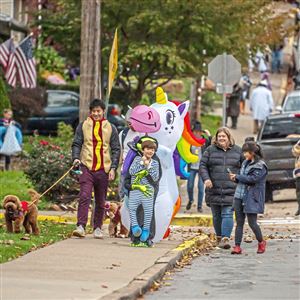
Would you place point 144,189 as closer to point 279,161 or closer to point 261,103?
point 279,161

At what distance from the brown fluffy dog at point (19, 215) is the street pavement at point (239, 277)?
2.29m

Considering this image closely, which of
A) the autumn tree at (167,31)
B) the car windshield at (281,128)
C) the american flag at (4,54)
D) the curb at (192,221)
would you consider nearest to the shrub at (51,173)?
the curb at (192,221)

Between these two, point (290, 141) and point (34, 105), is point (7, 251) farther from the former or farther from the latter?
point (34, 105)

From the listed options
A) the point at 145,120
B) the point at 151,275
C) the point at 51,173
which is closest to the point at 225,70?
the point at 51,173

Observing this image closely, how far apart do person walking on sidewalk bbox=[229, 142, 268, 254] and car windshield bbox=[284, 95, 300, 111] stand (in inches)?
705

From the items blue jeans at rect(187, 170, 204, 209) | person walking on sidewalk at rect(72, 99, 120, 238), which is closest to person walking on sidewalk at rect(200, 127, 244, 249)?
person walking on sidewalk at rect(72, 99, 120, 238)

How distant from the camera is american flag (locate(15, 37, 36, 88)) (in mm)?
32844

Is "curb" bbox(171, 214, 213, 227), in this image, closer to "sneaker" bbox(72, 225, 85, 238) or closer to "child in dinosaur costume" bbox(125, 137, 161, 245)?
"sneaker" bbox(72, 225, 85, 238)

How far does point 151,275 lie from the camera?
12547 millimetres

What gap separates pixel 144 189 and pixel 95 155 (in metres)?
1.04

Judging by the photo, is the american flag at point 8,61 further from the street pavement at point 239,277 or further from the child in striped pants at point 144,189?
the child in striped pants at point 144,189

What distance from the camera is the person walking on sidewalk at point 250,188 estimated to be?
15750mm

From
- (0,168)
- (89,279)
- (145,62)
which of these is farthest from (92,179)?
(145,62)

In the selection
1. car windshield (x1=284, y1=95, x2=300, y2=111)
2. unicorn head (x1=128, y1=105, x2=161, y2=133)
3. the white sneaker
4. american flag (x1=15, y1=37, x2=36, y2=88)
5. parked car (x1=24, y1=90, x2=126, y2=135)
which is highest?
american flag (x1=15, y1=37, x2=36, y2=88)
